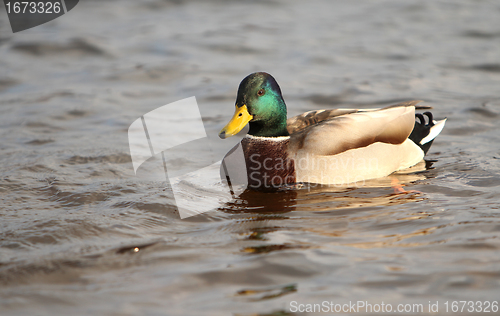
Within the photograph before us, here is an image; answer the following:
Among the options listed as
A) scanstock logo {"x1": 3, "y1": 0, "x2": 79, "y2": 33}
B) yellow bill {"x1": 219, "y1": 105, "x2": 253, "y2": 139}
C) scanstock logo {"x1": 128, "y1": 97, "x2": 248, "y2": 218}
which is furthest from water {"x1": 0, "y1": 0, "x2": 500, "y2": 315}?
yellow bill {"x1": 219, "y1": 105, "x2": 253, "y2": 139}

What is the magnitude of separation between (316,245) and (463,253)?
0.93m

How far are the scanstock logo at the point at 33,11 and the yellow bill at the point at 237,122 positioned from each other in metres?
7.89

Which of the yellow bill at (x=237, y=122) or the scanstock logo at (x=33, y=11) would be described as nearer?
the yellow bill at (x=237, y=122)

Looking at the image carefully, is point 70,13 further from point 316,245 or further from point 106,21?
point 316,245

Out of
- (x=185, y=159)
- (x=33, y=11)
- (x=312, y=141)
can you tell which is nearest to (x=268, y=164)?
(x=312, y=141)

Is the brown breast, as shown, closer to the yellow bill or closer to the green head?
the green head

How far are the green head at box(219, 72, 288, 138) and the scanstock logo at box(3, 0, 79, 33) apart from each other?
788 centimetres

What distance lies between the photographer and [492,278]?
304 centimetres

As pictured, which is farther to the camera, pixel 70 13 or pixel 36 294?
pixel 70 13

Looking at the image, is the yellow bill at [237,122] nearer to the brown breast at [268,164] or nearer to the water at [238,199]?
the brown breast at [268,164]

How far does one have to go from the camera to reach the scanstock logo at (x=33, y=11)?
11234 mm

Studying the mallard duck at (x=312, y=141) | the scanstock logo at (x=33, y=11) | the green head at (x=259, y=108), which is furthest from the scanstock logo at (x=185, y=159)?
the scanstock logo at (x=33, y=11)

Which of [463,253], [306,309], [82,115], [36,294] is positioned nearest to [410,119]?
[463,253]

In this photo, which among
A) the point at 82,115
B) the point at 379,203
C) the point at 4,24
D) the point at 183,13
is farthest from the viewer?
the point at 183,13
